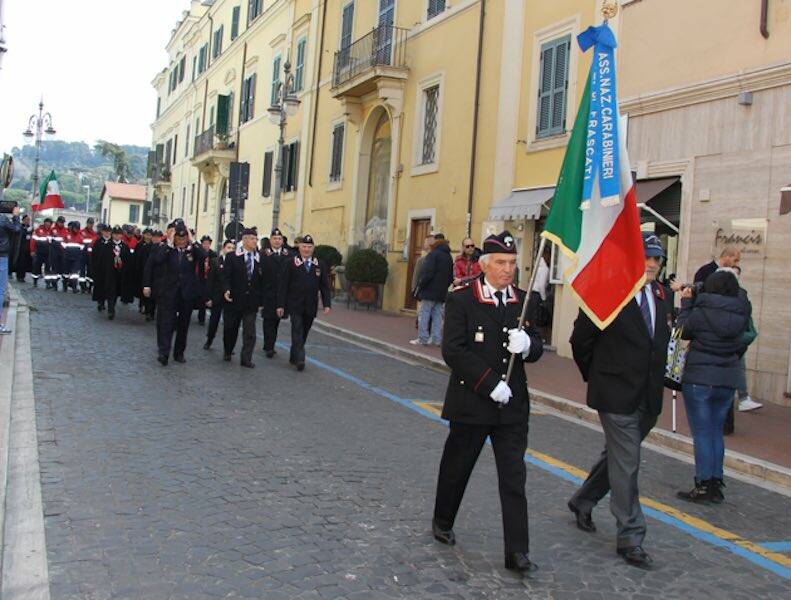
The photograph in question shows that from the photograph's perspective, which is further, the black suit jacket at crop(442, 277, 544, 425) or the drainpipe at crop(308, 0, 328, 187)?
the drainpipe at crop(308, 0, 328, 187)

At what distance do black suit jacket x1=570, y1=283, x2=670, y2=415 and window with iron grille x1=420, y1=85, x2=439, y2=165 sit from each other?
1562cm

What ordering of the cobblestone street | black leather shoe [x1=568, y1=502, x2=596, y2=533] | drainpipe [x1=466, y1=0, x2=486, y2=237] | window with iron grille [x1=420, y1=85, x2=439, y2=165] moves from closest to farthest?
the cobblestone street → black leather shoe [x1=568, y1=502, x2=596, y2=533] → drainpipe [x1=466, y1=0, x2=486, y2=237] → window with iron grille [x1=420, y1=85, x2=439, y2=165]

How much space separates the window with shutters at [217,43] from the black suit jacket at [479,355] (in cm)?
3968

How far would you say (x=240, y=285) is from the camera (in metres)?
11.1

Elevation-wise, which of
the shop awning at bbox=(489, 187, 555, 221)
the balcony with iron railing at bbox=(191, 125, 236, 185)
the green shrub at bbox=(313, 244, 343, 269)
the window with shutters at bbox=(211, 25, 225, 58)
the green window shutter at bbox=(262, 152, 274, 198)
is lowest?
the green shrub at bbox=(313, 244, 343, 269)

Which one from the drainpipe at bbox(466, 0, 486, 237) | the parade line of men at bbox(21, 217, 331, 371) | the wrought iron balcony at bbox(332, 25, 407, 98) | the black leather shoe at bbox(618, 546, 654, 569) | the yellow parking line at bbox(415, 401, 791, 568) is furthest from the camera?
the wrought iron balcony at bbox(332, 25, 407, 98)

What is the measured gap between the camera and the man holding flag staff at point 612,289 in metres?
4.55

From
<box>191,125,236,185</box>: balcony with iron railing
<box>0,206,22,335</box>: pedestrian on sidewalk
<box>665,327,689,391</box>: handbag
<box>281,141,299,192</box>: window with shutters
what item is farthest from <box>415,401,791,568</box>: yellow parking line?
<box>191,125,236,185</box>: balcony with iron railing

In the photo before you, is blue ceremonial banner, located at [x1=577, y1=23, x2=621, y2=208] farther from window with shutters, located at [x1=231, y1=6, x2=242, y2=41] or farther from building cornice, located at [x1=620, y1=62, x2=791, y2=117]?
window with shutters, located at [x1=231, y1=6, x2=242, y2=41]

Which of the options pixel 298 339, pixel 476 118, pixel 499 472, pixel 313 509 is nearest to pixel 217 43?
pixel 476 118

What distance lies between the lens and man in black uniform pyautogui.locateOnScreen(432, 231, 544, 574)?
4184 millimetres

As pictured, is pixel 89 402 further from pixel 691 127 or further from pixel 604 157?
pixel 691 127

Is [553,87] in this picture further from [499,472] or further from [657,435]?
[499,472]

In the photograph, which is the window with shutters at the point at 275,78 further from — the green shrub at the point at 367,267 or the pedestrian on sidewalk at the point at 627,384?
the pedestrian on sidewalk at the point at 627,384
